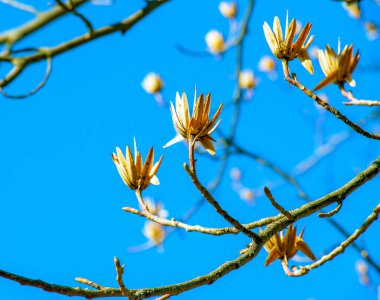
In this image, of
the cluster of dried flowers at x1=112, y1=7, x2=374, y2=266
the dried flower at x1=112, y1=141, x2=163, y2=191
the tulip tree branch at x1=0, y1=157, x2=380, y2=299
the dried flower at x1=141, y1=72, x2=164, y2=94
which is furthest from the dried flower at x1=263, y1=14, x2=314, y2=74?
the dried flower at x1=141, y1=72, x2=164, y2=94

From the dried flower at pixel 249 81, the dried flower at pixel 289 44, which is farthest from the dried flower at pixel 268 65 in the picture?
the dried flower at pixel 289 44

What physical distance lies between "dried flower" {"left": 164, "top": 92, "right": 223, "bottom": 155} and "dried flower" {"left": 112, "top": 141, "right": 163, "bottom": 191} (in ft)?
0.26

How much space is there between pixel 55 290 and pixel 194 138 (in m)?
0.38

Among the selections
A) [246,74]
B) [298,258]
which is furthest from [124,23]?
[246,74]

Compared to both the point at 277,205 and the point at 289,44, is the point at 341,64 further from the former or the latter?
the point at 277,205

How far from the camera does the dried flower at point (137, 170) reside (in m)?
1.12

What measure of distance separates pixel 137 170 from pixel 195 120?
154 millimetres

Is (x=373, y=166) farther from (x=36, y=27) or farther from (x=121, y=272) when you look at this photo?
(x=36, y=27)

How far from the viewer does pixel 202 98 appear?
1068 millimetres

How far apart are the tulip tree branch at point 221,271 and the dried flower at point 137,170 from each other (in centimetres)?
23

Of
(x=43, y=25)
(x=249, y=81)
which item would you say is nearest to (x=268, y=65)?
(x=249, y=81)

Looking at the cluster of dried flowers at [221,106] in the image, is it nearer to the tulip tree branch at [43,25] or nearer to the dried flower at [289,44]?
the dried flower at [289,44]

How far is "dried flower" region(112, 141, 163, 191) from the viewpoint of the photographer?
1123 mm

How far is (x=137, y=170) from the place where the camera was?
113cm
